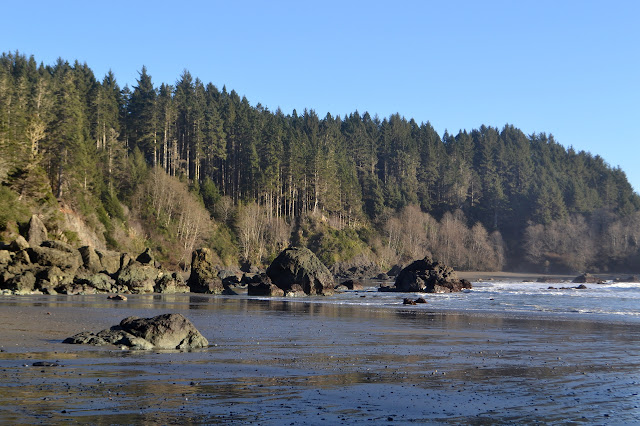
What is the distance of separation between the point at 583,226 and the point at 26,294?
139 meters

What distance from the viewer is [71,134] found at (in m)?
74.6

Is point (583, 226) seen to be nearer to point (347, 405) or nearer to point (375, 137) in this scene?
point (375, 137)

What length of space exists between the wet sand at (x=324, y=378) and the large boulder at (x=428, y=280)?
37.3 metres

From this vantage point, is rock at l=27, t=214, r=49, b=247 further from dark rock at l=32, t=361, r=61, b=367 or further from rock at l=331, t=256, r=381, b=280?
rock at l=331, t=256, r=381, b=280

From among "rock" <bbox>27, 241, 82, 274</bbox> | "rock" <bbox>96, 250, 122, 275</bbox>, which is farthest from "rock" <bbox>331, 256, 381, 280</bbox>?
"rock" <bbox>27, 241, 82, 274</bbox>

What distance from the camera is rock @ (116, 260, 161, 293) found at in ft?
159

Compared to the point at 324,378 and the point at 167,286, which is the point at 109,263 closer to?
the point at 167,286

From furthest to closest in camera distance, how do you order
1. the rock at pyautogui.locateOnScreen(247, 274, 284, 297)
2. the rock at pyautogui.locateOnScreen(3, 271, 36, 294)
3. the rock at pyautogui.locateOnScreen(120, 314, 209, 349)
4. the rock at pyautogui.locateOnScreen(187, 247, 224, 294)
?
1. the rock at pyautogui.locateOnScreen(187, 247, 224, 294)
2. the rock at pyautogui.locateOnScreen(247, 274, 284, 297)
3. the rock at pyautogui.locateOnScreen(3, 271, 36, 294)
4. the rock at pyautogui.locateOnScreen(120, 314, 209, 349)

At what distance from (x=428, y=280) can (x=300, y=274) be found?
14768 millimetres

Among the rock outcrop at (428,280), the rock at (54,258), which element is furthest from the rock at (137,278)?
the rock outcrop at (428,280)

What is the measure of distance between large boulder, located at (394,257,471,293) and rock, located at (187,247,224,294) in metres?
18.1

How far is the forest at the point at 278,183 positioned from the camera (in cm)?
7500

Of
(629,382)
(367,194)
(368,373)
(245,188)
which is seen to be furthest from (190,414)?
(367,194)

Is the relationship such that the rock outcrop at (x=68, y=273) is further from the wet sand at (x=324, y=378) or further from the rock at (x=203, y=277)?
the wet sand at (x=324, y=378)
